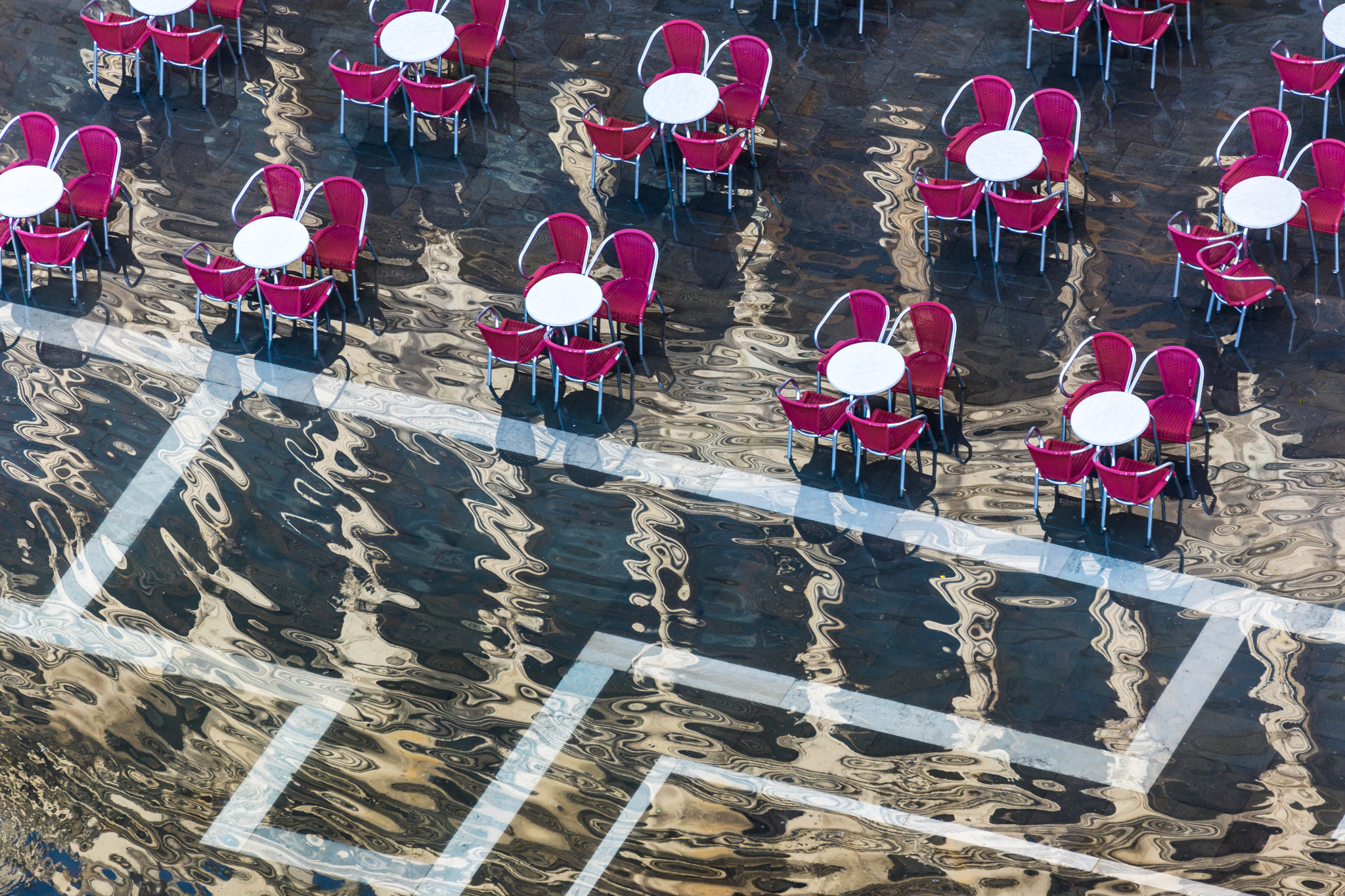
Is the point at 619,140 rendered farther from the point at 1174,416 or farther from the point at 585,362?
the point at 1174,416

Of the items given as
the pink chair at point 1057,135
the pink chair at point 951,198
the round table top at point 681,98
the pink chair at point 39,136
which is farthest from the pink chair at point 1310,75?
the pink chair at point 39,136

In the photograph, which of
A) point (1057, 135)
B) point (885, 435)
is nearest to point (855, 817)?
point (885, 435)

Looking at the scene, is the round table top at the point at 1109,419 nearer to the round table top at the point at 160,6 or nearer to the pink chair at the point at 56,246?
the pink chair at the point at 56,246

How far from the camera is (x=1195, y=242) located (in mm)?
11617

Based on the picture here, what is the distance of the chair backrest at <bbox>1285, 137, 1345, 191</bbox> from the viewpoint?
11875mm

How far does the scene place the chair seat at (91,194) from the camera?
13000mm

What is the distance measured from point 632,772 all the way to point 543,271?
13.7 ft

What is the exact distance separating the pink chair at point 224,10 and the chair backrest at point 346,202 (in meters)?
2.68

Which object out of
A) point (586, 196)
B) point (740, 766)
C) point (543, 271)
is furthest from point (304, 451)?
point (740, 766)

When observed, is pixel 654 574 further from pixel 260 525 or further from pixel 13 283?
pixel 13 283

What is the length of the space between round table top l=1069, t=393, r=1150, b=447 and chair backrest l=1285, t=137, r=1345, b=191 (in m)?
2.65

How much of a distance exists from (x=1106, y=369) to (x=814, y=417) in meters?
2.26

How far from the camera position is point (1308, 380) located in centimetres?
1146

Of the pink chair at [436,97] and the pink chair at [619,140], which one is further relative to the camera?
the pink chair at [436,97]
